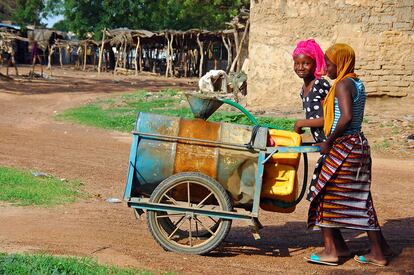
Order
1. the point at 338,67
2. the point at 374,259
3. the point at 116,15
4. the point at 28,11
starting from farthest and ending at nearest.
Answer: the point at 28,11
the point at 116,15
the point at 374,259
the point at 338,67

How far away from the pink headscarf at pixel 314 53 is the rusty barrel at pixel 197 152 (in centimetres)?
64

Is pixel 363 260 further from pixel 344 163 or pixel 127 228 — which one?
pixel 127 228

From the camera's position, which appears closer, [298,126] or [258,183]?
[258,183]

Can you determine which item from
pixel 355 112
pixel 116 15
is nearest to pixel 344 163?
pixel 355 112

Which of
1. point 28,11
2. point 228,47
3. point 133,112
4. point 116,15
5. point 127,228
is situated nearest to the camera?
point 127,228

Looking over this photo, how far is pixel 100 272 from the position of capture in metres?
4.25

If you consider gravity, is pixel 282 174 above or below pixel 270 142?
below

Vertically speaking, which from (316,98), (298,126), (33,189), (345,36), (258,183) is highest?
(345,36)

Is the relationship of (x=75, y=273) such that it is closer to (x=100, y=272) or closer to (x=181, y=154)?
(x=100, y=272)

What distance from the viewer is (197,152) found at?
5.05m

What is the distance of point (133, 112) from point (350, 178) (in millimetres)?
11613

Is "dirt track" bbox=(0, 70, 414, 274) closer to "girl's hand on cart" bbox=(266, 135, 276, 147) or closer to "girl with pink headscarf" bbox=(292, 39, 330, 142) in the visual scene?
"girl's hand on cart" bbox=(266, 135, 276, 147)

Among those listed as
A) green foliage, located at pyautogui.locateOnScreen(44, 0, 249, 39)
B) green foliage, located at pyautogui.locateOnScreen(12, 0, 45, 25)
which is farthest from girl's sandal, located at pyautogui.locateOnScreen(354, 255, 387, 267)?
green foliage, located at pyautogui.locateOnScreen(12, 0, 45, 25)

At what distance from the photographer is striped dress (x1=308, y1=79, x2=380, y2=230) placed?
4.90 meters
